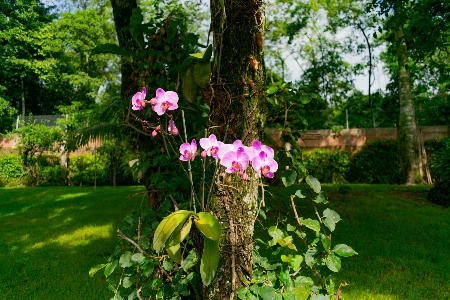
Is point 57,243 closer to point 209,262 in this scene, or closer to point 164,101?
point 164,101

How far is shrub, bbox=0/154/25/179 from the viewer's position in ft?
47.4

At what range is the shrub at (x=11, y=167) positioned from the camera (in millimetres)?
14438

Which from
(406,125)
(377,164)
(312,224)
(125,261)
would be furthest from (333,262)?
(377,164)

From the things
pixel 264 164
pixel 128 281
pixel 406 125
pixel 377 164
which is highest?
pixel 406 125

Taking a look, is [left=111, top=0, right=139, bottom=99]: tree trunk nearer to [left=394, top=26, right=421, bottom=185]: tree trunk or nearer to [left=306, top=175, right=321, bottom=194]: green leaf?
[left=306, top=175, right=321, bottom=194]: green leaf

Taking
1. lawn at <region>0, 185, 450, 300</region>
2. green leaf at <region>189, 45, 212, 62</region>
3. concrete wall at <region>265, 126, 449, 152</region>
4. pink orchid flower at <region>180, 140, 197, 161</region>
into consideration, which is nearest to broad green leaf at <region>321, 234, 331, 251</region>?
lawn at <region>0, 185, 450, 300</region>

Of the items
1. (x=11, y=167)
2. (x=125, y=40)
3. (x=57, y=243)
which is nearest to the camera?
(x=125, y=40)

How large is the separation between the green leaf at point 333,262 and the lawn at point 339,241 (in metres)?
0.31

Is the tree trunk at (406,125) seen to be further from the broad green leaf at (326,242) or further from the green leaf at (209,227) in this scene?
the green leaf at (209,227)

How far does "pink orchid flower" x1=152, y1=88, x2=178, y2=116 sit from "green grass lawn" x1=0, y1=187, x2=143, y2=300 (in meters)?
2.30

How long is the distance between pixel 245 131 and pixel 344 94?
1476cm

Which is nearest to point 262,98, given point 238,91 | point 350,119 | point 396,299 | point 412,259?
point 238,91

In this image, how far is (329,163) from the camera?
12125 mm

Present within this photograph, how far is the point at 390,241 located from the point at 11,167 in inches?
540
